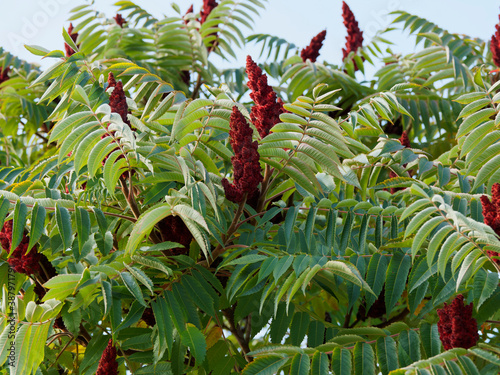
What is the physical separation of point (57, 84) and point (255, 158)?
1.35 meters

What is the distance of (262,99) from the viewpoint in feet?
9.96

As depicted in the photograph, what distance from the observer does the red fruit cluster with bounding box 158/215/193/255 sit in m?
3.05

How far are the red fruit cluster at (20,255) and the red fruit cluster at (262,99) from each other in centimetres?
138

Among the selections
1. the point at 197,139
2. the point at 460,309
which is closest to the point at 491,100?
the point at 460,309

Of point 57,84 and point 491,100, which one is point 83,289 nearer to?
point 57,84

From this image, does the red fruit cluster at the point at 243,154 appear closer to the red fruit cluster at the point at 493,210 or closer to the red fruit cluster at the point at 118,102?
the red fruit cluster at the point at 118,102

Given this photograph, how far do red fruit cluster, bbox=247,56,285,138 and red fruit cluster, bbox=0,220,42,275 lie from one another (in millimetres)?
1384

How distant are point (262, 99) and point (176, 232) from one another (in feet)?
2.81

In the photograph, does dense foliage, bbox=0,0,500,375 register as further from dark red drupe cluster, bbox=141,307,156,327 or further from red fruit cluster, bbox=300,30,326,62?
red fruit cluster, bbox=300,30,326,62

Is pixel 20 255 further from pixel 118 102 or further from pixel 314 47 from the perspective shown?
pixel 314 47

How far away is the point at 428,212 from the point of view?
8.25 feet

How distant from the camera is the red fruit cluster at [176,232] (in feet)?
10.00

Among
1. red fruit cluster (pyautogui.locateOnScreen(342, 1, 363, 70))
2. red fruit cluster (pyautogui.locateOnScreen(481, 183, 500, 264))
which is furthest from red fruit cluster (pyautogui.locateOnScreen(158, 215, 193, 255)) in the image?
red fruit cluster (pyautogui.locateOnScreen(342, 1, 363, 70))

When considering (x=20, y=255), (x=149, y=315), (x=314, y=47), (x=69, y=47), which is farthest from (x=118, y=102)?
(x=314, y=47)
